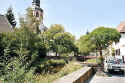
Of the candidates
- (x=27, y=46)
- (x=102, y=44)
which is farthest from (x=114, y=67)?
(x=27, y=46)

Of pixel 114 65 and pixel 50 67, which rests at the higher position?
pixel 114 65

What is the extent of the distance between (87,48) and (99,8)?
3.71 metres

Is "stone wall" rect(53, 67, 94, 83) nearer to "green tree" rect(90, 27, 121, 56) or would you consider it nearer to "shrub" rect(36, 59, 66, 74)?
"green tree" rect(90, 27, 121, 56)

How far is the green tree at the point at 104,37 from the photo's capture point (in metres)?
11.7

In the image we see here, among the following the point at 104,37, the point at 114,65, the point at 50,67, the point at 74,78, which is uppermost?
the point at 104,37

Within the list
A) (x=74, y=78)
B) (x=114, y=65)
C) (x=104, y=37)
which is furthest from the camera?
(x=114, y=65)

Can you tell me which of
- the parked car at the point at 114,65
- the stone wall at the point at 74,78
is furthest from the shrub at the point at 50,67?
the stone wall at the point at 74,78

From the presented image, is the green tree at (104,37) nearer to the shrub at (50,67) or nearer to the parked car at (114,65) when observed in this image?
the parked car at (114,65)

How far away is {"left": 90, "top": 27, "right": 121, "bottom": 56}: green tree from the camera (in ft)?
38.5

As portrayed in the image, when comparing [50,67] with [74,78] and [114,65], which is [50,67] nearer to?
[114,65]

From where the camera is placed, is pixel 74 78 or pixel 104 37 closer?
pixel 74 78

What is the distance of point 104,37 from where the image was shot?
11.7 metres

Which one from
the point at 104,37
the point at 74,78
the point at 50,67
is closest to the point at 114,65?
the point at 104,37

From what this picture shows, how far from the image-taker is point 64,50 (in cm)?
2933
